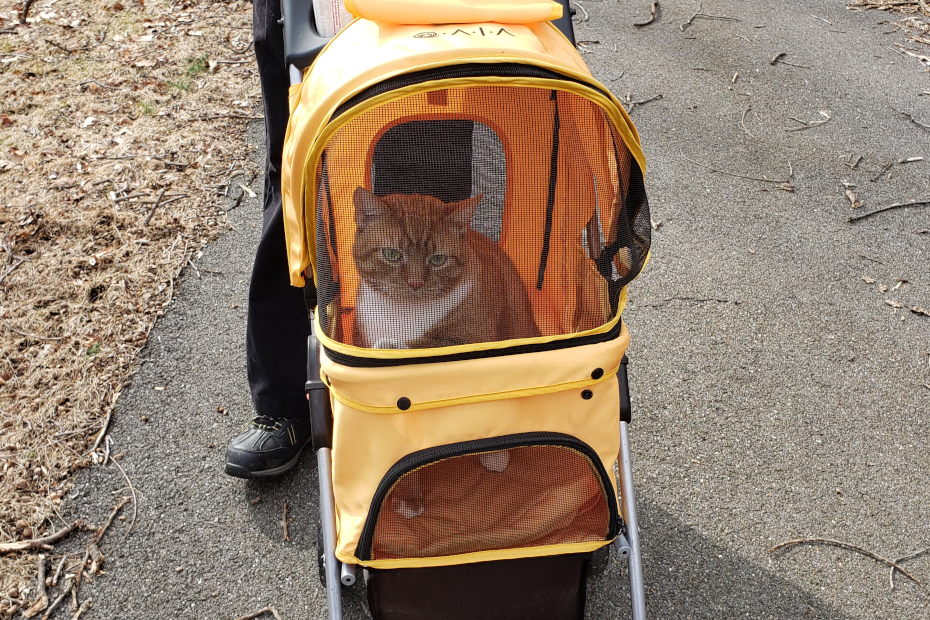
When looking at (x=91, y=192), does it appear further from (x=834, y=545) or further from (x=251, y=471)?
(x=834, y=545)

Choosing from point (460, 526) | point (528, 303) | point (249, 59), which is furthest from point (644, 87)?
point (460, 526)

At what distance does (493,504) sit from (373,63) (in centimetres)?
95

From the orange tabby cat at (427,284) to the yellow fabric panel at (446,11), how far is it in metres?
0.36

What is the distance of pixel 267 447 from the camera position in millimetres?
2242

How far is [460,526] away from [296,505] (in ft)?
3.09

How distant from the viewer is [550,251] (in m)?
1.58

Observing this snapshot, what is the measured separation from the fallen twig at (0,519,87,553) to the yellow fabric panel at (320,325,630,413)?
129 centimetres

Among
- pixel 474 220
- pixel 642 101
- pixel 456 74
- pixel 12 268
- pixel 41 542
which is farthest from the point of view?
pixel 642 101

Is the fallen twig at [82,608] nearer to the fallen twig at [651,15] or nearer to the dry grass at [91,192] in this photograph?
the dry grass at [91,192]

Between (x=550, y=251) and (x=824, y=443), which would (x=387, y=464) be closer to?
(x=550, y=251)

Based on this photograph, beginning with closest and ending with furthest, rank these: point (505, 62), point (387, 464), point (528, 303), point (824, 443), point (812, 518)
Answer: point (505, 62) < point (387, 464) < point (528, 303) < point (812, 518) < point (824, 443)

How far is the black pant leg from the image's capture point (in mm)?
1879

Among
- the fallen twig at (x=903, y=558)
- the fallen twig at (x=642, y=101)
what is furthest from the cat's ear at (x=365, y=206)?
the fallen twig at (x=642, y=101)

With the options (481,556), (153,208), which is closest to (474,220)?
(481,556)
